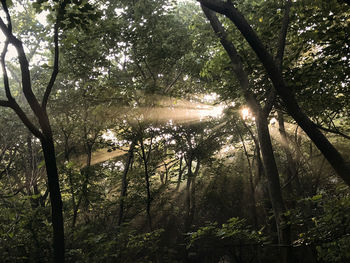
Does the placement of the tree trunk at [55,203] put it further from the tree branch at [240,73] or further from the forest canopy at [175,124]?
the tree branch at [240,73]

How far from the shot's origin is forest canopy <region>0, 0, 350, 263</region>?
360 cm

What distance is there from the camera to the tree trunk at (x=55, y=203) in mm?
3107

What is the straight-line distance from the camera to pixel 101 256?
557 cm

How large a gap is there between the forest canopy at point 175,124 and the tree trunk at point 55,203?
13 mm

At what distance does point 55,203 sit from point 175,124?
8313mm

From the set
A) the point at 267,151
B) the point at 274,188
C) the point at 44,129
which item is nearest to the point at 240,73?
the point at 267,151

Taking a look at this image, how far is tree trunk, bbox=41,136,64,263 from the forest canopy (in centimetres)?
1

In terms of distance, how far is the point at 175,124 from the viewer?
444 inches

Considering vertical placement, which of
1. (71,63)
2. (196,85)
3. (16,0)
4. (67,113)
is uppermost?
(16,0)

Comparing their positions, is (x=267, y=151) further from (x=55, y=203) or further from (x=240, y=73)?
(x=55, y=203)

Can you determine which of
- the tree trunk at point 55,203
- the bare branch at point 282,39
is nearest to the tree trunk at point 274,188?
the bare branch at point 282,39

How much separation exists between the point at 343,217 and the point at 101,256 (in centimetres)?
482

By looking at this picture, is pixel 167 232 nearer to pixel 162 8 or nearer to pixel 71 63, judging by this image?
pixel 71 63

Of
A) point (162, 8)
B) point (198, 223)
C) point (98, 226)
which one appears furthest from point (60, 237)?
point (198, 223)
